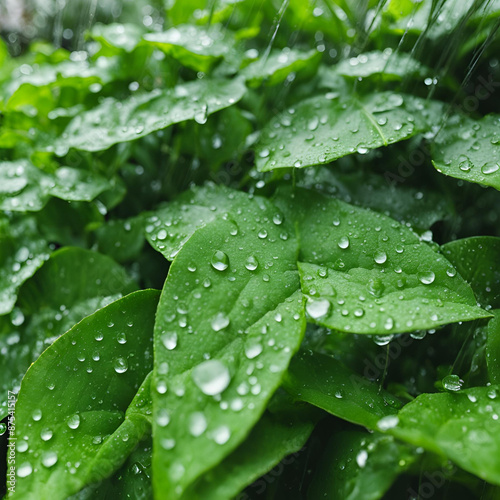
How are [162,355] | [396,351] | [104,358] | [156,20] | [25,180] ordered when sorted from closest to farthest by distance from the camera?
[162,355]
[104,358]
[396,351]
[25,180]
[156,20]

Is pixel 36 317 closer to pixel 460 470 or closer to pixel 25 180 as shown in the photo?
pixel 25 180

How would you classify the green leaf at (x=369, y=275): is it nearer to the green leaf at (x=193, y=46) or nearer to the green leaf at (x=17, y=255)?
the green leaf at (x=193, y=46)

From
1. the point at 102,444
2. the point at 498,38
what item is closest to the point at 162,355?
the point at 102,444

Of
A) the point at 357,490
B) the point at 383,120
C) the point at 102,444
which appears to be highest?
the point at 383,120

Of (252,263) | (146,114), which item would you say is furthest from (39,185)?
(252,263)

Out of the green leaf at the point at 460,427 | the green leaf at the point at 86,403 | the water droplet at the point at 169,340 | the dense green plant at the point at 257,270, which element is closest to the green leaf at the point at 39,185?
the dense green plant at the point at 257,270
